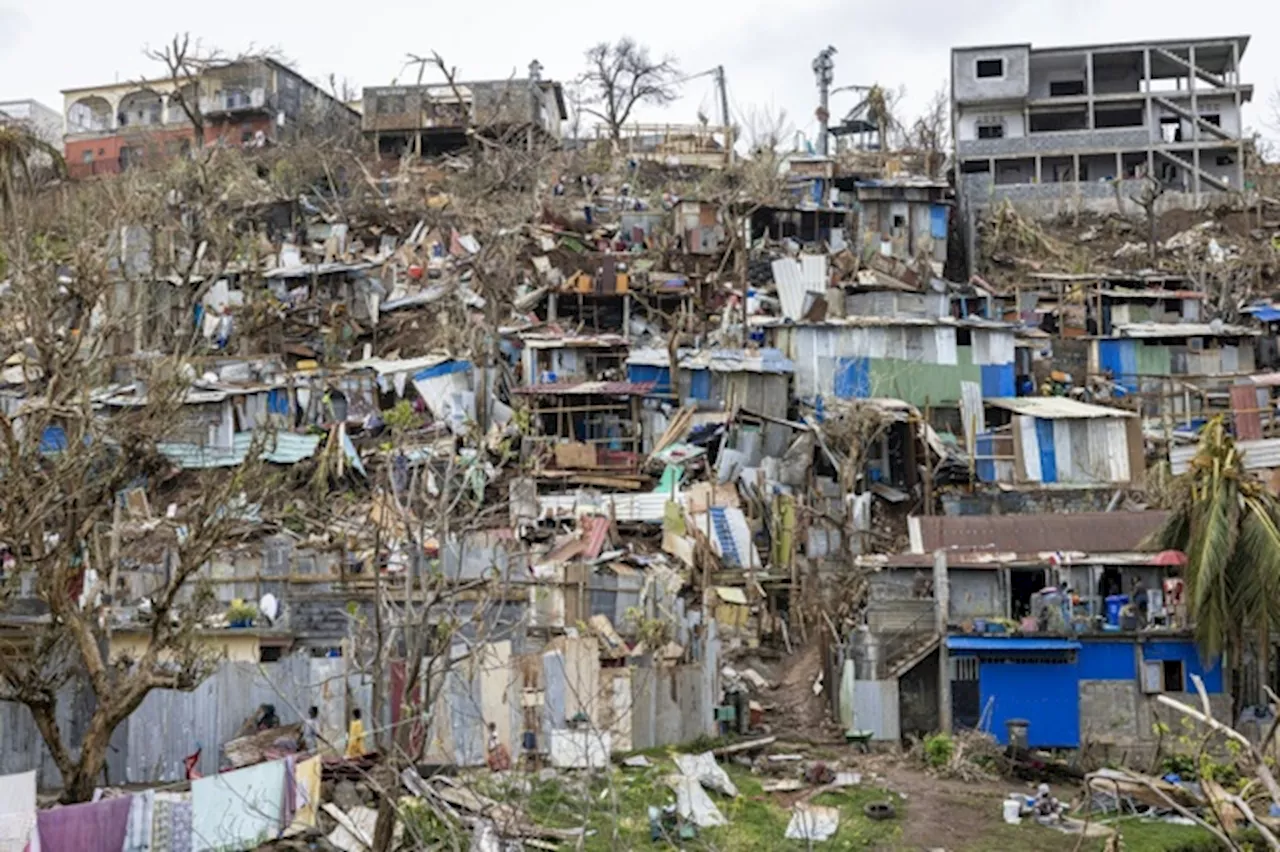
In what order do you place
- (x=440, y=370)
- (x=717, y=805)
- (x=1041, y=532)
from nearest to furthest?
(x=717, y=805), (x=1041, y=532), (x=440, y=370)

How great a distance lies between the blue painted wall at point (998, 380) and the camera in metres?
34.4

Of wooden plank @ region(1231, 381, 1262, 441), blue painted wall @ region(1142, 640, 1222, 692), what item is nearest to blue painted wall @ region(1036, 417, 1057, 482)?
wooden plank @ region(1231, 381, 1262, 441)

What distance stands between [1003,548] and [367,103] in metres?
32.6

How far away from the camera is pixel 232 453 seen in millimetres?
31469

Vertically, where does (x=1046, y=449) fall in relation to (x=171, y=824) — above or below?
above

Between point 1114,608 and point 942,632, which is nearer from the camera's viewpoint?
point 942,632

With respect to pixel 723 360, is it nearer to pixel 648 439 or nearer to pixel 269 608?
Result: pixel 648 439

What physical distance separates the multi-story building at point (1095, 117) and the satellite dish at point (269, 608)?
32.3m

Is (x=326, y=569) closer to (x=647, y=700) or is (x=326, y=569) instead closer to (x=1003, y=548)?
(x=647, y=700)

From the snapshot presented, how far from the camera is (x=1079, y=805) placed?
17797 mm

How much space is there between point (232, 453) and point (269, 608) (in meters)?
11.7

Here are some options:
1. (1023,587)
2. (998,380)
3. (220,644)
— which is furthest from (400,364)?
(1023,587)

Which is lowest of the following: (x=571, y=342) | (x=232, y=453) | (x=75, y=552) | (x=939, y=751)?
(x=939, y=751)

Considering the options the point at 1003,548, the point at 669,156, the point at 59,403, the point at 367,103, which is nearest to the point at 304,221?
the point at 367,103
